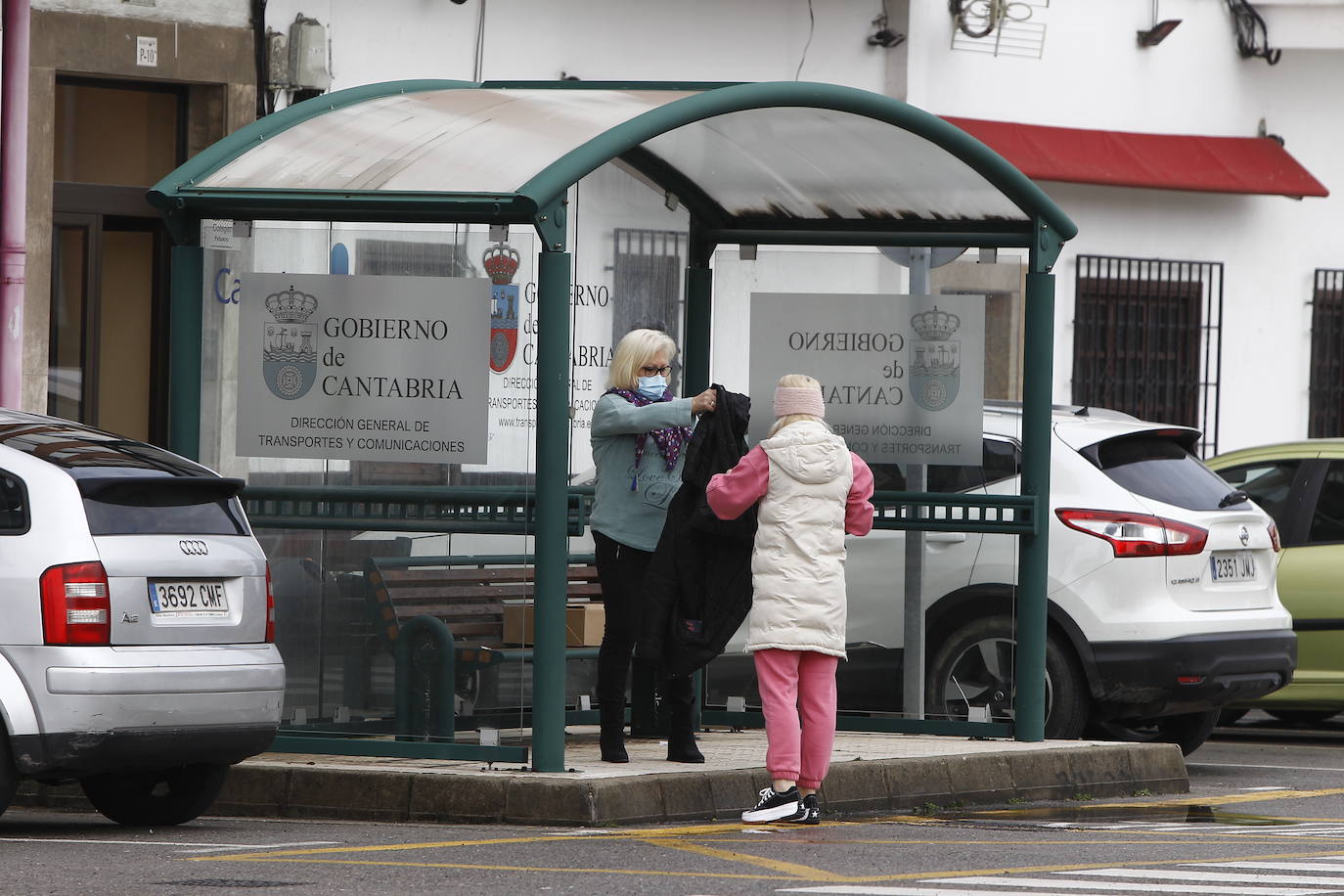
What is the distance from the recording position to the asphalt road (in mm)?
7398

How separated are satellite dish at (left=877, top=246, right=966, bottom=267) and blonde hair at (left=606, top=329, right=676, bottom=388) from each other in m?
1.81

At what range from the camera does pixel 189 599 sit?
8594 mm

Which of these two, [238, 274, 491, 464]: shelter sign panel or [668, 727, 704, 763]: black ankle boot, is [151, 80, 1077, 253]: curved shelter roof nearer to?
[238, 274, 491, 464]: shelter sign panel

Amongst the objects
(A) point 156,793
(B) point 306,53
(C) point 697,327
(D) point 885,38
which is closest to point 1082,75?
(D) point 885,38

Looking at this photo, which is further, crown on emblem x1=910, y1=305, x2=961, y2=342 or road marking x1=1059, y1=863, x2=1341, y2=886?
crown on emblem x1=910, y1=305, x2=961, y2=342

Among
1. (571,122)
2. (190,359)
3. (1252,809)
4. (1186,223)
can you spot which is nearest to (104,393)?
(190,359)

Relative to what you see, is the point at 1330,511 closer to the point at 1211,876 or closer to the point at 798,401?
the point at 798,401

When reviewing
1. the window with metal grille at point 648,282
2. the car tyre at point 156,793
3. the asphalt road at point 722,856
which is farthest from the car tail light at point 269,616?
the window with metal grille at point 648,282

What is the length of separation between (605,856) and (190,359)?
10.4ft

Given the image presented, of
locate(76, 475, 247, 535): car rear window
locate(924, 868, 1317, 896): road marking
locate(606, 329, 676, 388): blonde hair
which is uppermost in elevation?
locate(606, 329, 676, 388): blonde hair

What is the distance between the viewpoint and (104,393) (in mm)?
15086

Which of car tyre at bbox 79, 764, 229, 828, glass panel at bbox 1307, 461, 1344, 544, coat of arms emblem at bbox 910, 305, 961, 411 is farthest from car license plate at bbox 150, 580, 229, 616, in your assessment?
glass panel at bbox 1307, 461, 1344, 544

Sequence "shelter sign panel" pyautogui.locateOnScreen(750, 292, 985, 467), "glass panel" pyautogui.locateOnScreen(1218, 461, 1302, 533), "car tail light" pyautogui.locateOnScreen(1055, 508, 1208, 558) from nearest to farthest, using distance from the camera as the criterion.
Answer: "shelter sign panel" pyautogui.locateOnScreen(750, 292, 985, 467)
"car tail light" pyautogui.locateOnScreen(1055, 508, 1208, 558)
"glass panel" pyautogui.locateOnScreen(1218, 461, 1302, 533)

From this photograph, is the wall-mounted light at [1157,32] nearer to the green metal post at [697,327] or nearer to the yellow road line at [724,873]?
the green metal post at [697,327]
